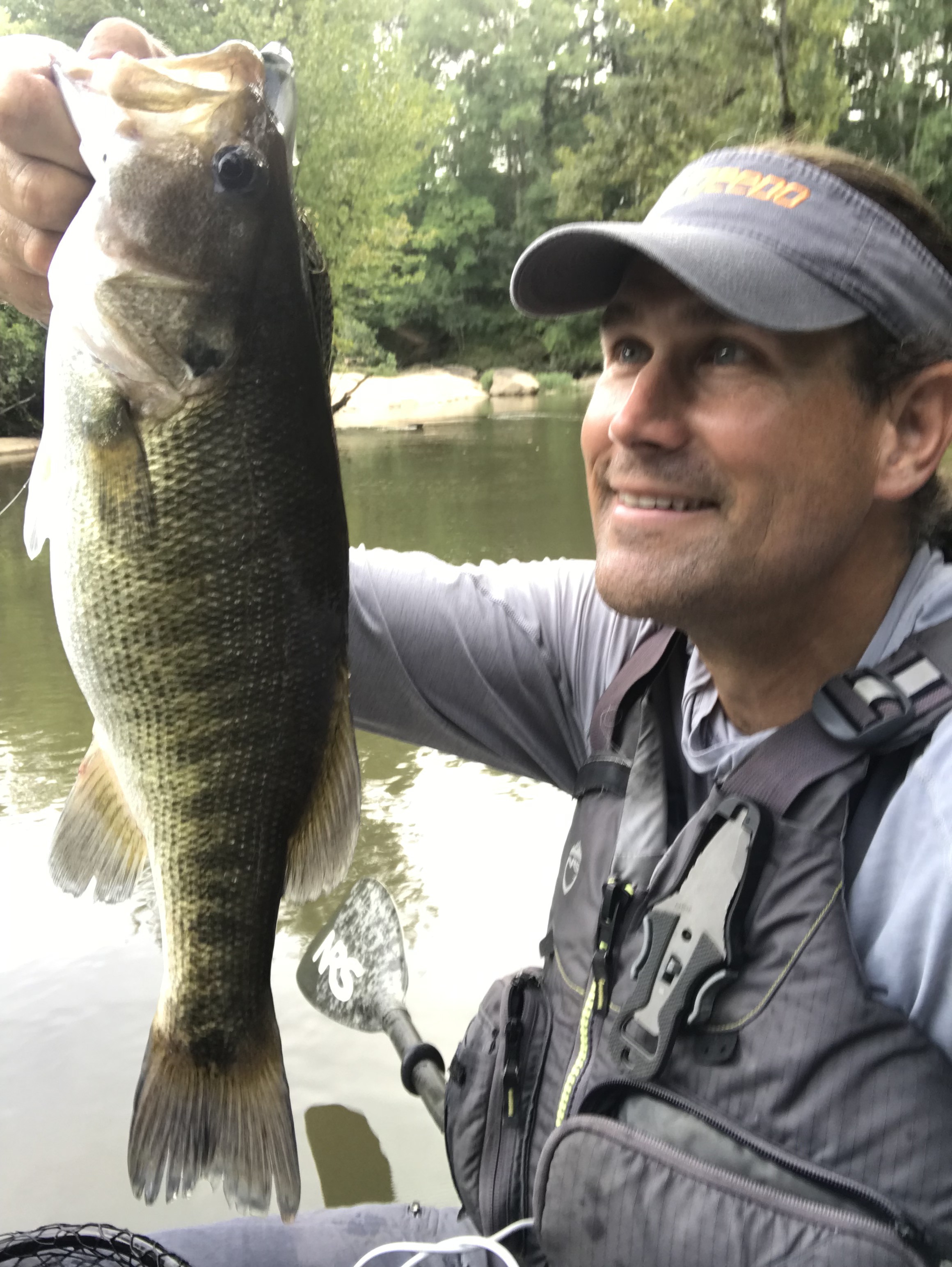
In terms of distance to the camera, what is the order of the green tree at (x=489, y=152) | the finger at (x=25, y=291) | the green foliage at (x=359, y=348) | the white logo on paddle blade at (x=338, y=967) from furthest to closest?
the green tree at (x=489, y=152)
the green foliage at (x=359, y=348)
the white logo on paddle blade at (x=338, y=967)
the finger at (x=25, y=291)

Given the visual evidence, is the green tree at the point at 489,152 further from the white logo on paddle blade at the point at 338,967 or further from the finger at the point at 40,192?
the finger at the point at 40,192

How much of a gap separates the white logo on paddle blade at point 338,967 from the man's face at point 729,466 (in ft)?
4.99

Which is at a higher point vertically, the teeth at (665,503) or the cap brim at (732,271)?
the cap brim at (732,271)

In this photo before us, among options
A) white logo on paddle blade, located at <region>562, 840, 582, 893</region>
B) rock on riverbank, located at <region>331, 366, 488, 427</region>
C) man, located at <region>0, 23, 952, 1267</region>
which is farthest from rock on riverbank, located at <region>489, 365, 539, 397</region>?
white logo on paddle blade, located at <region>562, 840, 582, 893</region>

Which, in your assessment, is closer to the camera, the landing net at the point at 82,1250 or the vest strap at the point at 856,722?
the vest strap at the point at 856,722

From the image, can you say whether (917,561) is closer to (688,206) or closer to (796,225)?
(796,225)

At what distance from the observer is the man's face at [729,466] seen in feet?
5.09

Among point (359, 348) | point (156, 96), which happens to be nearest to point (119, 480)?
point (156, 96)

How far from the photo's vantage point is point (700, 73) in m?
22.5

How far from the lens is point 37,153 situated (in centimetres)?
127

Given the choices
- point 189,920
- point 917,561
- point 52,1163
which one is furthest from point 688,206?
point 52,1163

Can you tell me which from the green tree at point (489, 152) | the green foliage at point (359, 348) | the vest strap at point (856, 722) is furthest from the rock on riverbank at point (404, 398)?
the vest strap at point (856, 722)

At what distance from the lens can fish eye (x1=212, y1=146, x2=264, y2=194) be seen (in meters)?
1.33

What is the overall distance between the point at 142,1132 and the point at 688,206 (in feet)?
5.45
